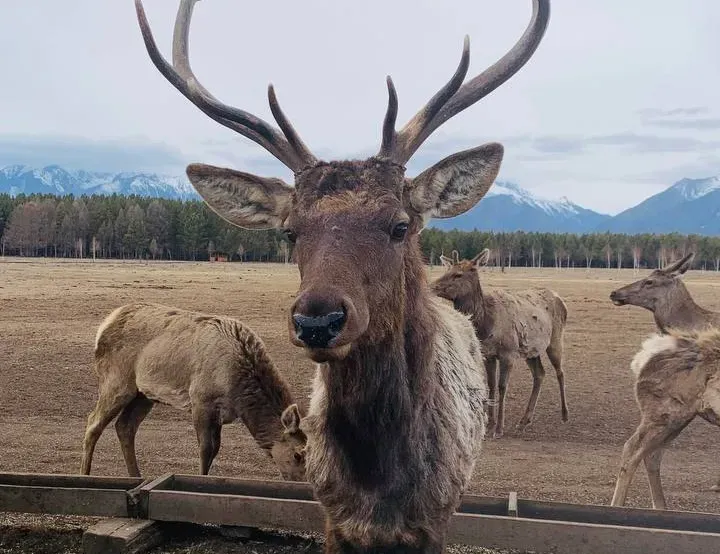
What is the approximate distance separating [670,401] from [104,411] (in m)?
6.48

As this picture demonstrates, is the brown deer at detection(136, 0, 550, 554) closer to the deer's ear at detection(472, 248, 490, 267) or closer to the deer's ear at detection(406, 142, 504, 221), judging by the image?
the deer's ear at detection(406, 142, 504, 221)

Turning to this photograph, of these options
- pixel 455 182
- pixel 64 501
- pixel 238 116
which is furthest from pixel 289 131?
pixel 64 501

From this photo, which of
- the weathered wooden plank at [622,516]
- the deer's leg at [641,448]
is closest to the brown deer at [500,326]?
the deer's leg at [641,448]

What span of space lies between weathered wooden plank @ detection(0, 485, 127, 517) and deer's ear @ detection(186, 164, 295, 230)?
3.15 meters

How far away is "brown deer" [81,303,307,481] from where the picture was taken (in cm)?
734

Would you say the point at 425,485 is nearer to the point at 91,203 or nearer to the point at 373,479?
the point at 373,479

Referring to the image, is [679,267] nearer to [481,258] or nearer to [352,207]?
[481,258]

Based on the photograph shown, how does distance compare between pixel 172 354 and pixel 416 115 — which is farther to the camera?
pixel 172 354

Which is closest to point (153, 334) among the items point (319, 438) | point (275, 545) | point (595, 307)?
point (275, 545)

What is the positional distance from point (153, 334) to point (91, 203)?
97.1 metres

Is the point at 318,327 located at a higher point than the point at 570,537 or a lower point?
higher

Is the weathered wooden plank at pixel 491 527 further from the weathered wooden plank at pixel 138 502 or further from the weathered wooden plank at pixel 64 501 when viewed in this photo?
the weathered wooden plank at pixel 64 501

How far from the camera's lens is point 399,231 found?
145 inches

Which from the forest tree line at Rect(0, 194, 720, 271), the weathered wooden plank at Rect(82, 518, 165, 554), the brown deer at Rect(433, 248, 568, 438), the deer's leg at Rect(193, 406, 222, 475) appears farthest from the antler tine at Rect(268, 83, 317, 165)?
the forest tree line at Rect(0, 194, 720, 271)
